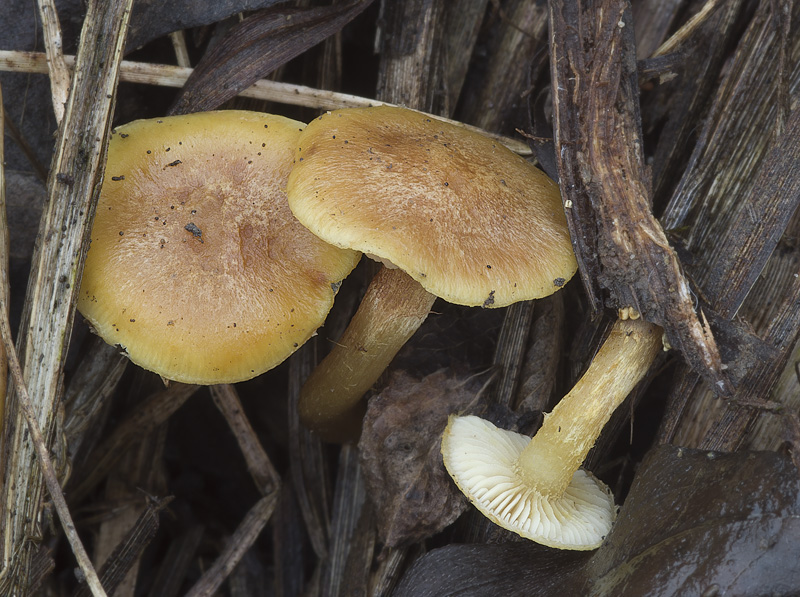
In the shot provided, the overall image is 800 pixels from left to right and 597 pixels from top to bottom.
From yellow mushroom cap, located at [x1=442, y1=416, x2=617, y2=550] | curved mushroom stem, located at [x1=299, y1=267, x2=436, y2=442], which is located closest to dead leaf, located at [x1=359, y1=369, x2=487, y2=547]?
curved mushroom stem, located at [x1=299, y1=267, x2=436, y2=442]

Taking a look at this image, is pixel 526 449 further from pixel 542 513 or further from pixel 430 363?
pixel 430 363

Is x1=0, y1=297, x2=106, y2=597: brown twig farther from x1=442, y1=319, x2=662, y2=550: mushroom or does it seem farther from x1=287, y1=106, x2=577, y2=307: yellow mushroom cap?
x1=442, y1=319, x2=662, y2=550: mushroom

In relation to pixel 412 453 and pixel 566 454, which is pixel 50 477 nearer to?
pixel 412 453

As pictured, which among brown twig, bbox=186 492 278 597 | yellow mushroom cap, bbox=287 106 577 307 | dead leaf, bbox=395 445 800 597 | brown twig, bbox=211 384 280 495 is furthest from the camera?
brown twig, bbox=211 384 280 495

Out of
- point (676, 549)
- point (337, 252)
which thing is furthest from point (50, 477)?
point (676, 549)

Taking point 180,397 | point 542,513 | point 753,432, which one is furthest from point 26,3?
point 753,432

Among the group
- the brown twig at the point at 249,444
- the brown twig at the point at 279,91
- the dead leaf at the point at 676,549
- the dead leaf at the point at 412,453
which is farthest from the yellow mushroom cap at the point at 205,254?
the dead leaf at the point at 676,549
